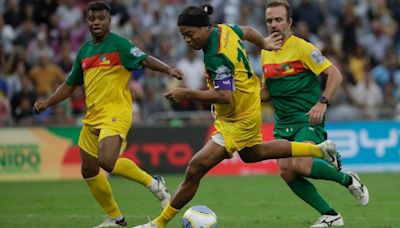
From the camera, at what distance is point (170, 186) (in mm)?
17547

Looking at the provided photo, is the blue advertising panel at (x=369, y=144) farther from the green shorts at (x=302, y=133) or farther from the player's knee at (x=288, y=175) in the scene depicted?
the player's knee at (x=288, y=175)

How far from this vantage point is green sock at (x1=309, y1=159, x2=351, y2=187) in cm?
1122

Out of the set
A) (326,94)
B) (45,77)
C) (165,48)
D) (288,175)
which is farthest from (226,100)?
(165,48)

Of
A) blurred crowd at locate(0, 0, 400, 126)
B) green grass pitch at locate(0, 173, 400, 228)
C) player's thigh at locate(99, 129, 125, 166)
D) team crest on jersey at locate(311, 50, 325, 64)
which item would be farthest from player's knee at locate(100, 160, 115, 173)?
blurred crowd at locate(0, 0, 400, 126)

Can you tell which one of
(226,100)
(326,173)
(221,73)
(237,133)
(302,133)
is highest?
(221,73)

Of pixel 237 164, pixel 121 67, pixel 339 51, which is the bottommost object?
pixel 237 164

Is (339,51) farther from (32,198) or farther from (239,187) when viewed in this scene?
(32,198)

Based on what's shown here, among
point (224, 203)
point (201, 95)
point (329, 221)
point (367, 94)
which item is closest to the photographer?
point (201, 95)

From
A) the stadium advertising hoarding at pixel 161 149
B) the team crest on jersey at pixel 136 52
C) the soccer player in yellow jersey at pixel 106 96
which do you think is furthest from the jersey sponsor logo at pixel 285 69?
the stadium advertising hoarding at pixel 161 149

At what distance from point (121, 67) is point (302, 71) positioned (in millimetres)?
2167

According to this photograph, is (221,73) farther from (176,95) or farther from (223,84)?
(176,95)

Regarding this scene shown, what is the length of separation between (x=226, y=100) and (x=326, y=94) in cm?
150

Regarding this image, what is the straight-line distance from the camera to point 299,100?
11531mm

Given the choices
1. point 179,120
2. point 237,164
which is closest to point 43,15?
point 179,120
